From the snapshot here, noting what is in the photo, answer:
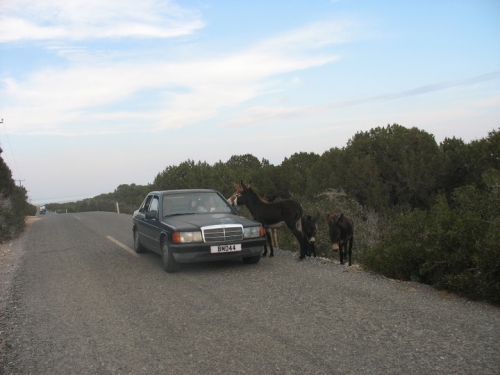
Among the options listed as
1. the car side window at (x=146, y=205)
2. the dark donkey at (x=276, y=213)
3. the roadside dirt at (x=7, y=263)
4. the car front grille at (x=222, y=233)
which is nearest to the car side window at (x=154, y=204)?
the car side window at (x=146, y=205)

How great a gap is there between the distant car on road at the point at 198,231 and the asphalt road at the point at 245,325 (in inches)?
15.9

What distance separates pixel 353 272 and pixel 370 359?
4094mm

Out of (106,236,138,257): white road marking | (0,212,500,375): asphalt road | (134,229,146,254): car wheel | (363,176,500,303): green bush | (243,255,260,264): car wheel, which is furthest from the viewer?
(106,236,138,257): white road marking

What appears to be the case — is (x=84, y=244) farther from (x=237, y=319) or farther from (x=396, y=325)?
(x=396, y=325)

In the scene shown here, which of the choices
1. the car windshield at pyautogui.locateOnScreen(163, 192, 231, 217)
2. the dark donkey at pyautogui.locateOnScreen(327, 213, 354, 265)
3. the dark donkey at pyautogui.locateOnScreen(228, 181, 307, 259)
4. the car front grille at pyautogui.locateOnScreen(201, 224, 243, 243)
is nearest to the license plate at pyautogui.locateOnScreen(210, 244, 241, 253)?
the car front grille at pyautogui.locateOnScreen(201, 224, 243, 243)

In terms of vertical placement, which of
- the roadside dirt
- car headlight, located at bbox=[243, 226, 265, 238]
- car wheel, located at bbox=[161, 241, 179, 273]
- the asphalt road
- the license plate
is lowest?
the asphalt road

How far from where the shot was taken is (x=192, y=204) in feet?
34.3

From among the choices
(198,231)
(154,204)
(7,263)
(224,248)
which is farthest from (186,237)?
(7,263)

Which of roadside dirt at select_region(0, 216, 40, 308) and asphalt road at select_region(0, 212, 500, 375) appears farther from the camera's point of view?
roadside dirt at select_region(0, 216, 40, 308)

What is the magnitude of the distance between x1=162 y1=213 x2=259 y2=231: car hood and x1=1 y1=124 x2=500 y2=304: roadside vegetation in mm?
2656

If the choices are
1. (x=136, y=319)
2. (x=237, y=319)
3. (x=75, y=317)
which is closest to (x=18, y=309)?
(x=75, y=317)

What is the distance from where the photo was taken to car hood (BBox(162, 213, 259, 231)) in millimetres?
8938

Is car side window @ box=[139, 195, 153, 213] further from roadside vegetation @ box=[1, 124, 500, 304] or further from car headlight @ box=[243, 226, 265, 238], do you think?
roadside vegetation @ box=[1, 124, 500, 304]

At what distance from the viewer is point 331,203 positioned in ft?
56.9
